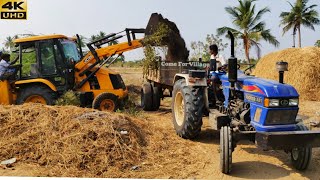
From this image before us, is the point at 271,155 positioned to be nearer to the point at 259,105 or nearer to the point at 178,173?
the point at 259,105

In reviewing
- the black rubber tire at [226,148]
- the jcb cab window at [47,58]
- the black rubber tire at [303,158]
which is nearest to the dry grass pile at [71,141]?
the black rubber tire at [226,148]

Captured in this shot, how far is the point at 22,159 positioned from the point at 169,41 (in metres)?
5.75

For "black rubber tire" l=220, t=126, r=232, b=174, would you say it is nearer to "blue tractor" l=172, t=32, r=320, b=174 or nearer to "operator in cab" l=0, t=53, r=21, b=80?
"blue tractor" l=172, t=32, r=320, b=174

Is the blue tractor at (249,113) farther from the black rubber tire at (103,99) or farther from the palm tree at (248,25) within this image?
the palm tree at (248,25)

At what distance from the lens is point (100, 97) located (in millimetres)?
9812

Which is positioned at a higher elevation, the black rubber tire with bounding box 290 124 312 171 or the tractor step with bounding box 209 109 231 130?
the tractor step with bounding box 209 109 231 130

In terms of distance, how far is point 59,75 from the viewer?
9.93 meters

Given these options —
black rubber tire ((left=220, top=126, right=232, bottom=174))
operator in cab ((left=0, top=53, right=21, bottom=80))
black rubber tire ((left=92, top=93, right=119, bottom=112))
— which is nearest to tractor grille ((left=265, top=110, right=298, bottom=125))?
black rubber tire ((left=220, top=126, right=232, bottom=174))

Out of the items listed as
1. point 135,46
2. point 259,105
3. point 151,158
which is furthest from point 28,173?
point 135,46

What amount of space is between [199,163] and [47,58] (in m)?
5.76

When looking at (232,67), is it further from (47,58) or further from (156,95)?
(47,58)

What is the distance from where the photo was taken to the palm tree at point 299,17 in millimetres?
23581

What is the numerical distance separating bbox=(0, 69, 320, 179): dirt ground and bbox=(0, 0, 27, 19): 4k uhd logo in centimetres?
238

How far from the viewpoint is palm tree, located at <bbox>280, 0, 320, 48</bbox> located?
2358 centimetres
